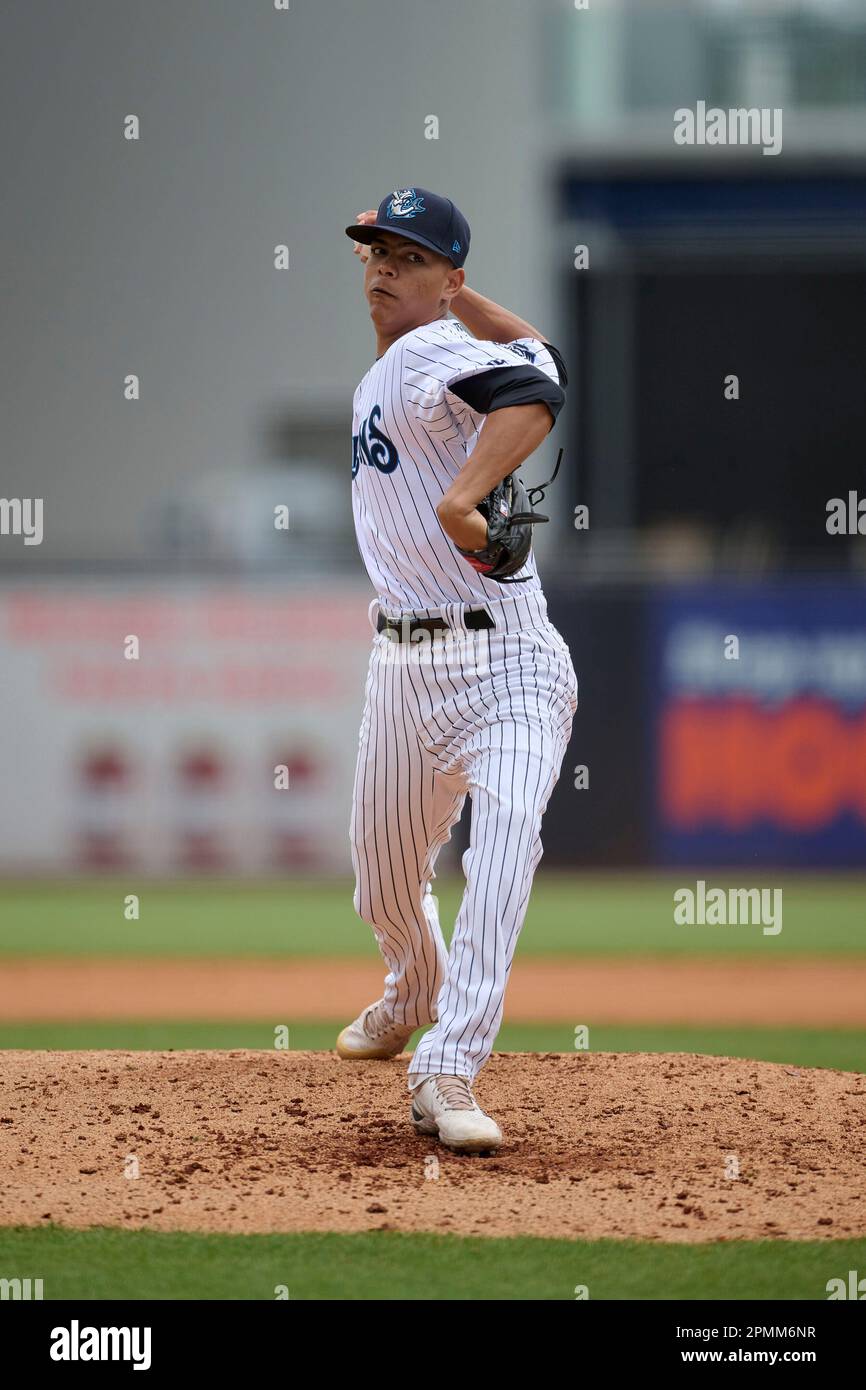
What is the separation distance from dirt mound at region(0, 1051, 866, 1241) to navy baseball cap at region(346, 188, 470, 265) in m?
1.93

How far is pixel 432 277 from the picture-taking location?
3.96 metres

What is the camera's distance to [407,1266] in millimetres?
3137

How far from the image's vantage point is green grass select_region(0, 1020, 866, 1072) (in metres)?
6.05

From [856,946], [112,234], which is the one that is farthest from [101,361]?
[856,946]

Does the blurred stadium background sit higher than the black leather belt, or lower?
higher

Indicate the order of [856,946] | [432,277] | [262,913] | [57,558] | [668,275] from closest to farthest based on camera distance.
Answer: [432,277], [856,946], [262,913], [57,558], [668,275]

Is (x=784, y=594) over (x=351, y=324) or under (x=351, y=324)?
under

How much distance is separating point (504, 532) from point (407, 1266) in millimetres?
1461

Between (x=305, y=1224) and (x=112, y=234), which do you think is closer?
(x=305, y=1224)

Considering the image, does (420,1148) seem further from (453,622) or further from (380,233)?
(380,233)

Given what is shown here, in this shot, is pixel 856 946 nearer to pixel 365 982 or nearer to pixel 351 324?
pixel 365 982

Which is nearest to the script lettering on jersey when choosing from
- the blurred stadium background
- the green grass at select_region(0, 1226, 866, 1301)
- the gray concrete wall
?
the green grass at select_region(0, 1226, 866, 1301)

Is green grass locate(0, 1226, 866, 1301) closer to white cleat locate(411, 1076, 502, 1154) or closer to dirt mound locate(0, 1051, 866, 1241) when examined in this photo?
dirt mound locate(0, 1051, 866, 1241)

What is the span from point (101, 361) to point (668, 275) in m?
7.04
